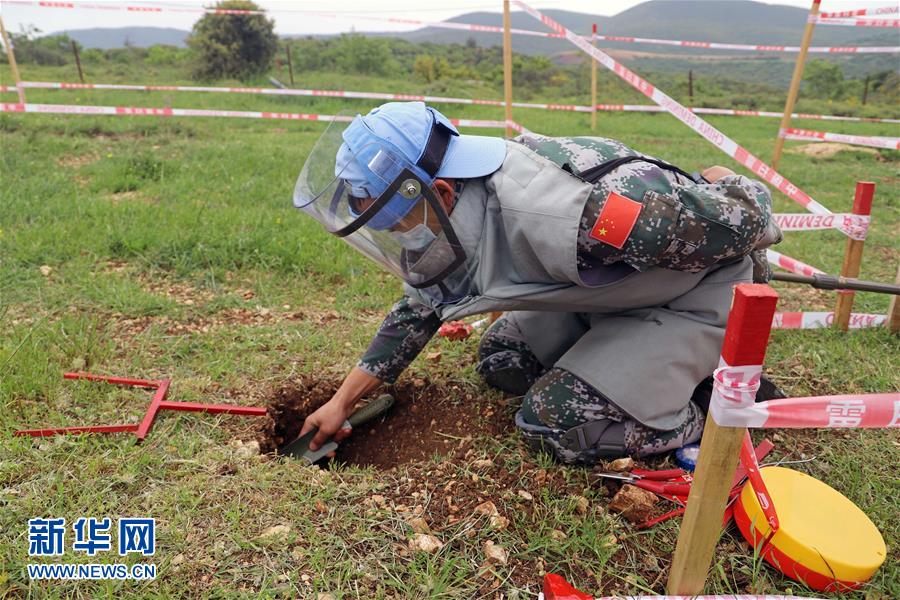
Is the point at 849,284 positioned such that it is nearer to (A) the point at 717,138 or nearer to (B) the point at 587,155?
(B) the point at 587,155

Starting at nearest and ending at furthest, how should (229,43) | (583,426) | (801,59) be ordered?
(583,426)
(801,59)
(229,43)

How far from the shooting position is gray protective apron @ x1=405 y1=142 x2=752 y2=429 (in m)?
1.85

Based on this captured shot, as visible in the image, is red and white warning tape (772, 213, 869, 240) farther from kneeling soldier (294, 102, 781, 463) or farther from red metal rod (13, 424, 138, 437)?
red metal rod (13, 424, 138, 437)

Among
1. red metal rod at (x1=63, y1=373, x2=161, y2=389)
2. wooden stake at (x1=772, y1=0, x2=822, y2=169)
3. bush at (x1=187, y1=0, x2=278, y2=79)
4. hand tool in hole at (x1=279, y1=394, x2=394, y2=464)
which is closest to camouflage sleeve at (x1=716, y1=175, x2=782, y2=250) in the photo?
hand tool in hole at (x1=279, y1=394, x2=394, y2=464)

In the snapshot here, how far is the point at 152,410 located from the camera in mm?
2426

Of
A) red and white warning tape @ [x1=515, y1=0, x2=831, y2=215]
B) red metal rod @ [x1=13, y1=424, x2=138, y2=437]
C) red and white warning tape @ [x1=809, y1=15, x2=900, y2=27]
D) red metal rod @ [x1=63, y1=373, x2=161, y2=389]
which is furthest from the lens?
red and white warning tape @ [x1=809, y1=15, x2=900, y2=27]

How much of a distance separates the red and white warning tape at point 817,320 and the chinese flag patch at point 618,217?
1.96 m

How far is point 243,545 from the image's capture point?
1837mm

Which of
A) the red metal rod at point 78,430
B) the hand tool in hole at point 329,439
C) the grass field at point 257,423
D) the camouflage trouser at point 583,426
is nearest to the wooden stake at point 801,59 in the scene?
the grass field at point 257,423

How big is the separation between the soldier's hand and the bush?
1492 centimetres

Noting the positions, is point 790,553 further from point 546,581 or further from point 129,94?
point 129,94

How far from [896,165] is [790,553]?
A: 29.5 ft

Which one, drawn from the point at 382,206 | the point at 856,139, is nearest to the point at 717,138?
the point at 856,139

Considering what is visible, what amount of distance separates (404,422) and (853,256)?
2.32m
